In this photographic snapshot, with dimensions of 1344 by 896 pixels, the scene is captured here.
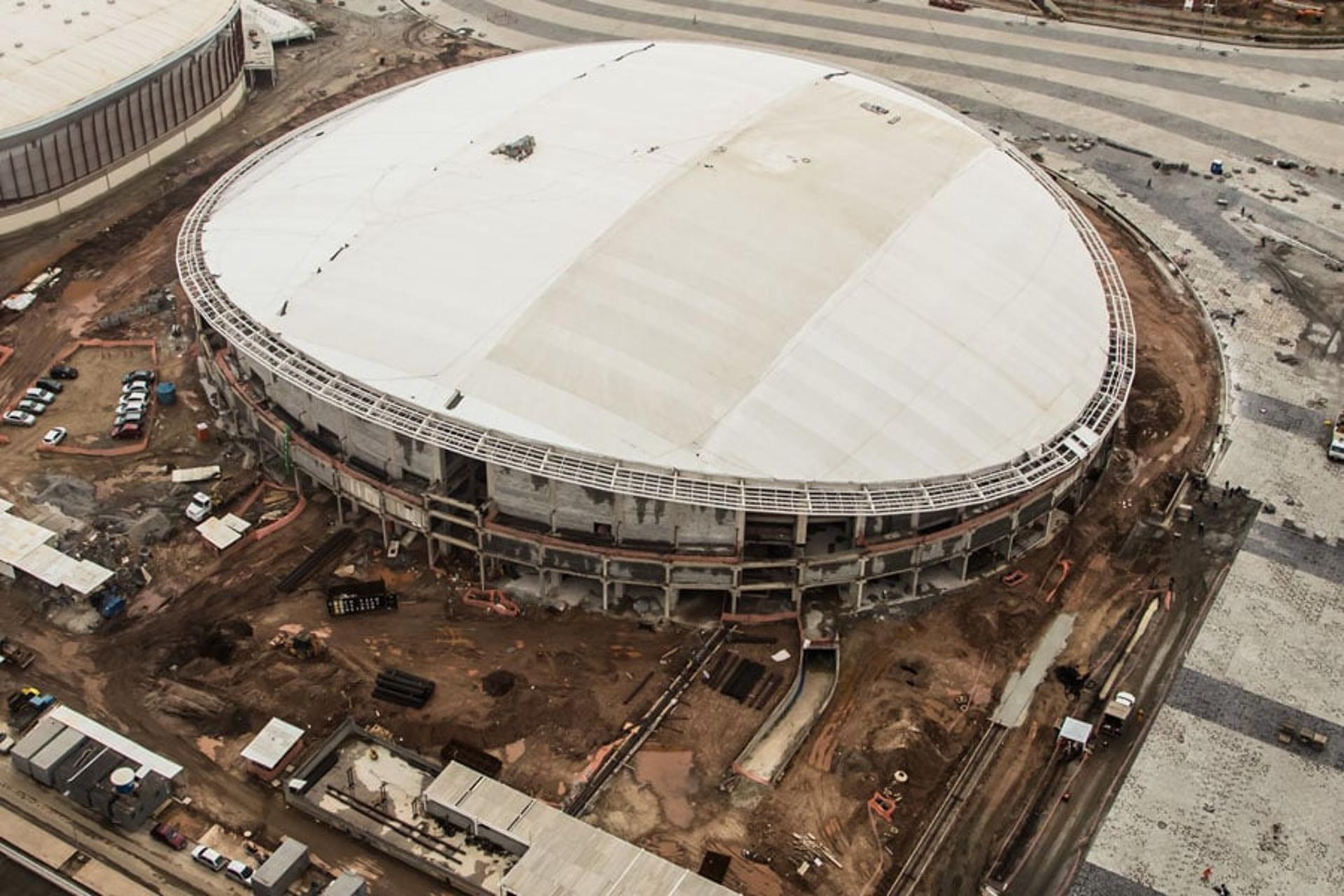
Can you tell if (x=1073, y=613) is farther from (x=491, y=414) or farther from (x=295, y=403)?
(x=295, y=403)

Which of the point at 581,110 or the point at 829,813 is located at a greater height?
the point at 581,110

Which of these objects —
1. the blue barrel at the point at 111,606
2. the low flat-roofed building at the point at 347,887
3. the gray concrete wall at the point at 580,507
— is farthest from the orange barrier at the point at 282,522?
the low flat-roofed building at the point at 347,887

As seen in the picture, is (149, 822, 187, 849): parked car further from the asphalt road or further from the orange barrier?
the asphalt road

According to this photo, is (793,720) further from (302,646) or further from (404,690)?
(302,646)

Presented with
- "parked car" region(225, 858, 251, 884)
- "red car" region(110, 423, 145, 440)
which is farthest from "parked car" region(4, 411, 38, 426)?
"parked car" region(225, 858, 251, 884)

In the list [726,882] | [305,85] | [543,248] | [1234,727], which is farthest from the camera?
[305,85]

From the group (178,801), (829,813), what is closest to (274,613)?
(178,801)

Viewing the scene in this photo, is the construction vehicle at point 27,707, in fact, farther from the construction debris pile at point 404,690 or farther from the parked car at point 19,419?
the parked car at point 19,419
